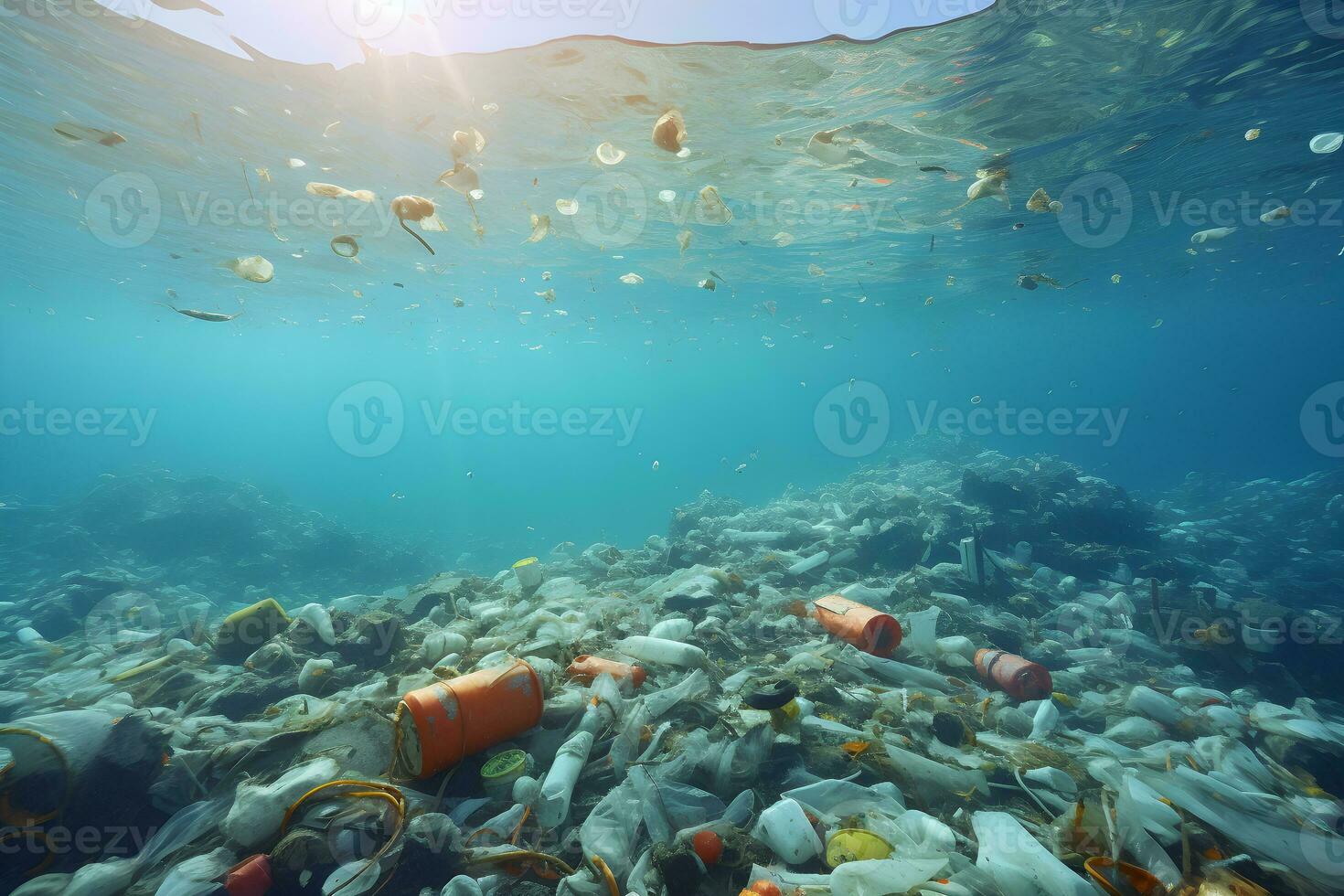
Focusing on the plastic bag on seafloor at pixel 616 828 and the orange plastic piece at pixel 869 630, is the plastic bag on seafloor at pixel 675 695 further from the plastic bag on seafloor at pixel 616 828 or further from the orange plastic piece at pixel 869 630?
the orange plastic piece at pixel 869 630

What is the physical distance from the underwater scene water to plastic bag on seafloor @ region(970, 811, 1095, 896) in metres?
0.02

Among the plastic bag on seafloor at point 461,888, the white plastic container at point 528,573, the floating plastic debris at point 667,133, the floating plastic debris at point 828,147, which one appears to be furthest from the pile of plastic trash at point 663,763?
the floating plastic debris at point 828,147

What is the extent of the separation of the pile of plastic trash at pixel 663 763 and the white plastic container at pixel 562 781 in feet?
0.05

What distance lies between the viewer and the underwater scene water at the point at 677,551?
3.01m

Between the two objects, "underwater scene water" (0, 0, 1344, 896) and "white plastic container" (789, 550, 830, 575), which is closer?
"underwater scene water" (0, 0, 1344, 896)

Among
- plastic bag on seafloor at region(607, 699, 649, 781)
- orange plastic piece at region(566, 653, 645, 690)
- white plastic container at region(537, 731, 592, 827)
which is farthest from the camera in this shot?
orange plastic piece at region(566, 653, 645, 690)

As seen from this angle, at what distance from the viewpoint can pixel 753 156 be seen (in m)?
12.2

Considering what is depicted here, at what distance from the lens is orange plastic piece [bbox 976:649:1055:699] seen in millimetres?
5410

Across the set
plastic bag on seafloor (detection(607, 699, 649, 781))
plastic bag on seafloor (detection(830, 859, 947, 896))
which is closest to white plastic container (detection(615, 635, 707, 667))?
plastic bag on seafloor (detection(607, 699, 649, 781))

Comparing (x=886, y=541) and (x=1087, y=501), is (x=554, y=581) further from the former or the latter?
(x=1087, y=501)

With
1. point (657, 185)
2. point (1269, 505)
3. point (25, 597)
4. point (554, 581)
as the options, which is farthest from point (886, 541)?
point (25, 597)

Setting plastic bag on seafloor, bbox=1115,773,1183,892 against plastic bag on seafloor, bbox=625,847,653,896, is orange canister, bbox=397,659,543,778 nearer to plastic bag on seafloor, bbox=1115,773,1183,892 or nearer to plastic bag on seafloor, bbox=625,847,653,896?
plastic bag on seafloor, bbox=625,847,653,896

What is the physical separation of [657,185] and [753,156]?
2897 mm

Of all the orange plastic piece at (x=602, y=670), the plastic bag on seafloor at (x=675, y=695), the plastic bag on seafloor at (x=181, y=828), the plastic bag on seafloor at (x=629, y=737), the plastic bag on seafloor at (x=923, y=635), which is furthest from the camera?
the plastic bag on seafloor at (x=923, y=635)
